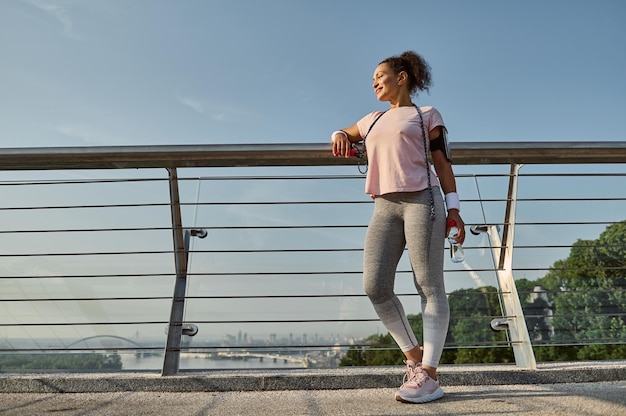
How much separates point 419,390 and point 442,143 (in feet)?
2.93

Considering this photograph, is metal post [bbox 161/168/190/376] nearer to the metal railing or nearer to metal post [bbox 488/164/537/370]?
the metal railing

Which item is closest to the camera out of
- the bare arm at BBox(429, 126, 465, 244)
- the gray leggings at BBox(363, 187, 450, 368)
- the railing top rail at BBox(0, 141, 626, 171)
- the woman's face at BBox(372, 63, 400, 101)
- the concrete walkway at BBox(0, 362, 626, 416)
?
the concrete walkway at BBox(0, 362, 626, 416)

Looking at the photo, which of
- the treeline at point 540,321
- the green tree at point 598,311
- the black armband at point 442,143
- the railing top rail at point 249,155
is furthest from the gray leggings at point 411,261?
the green tree at point 598,311

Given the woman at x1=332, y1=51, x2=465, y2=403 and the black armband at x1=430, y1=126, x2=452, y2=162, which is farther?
the black armband at x1=430, y1=126, x2=452, y2=162

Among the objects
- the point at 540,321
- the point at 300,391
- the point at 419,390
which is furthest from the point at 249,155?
the point at 540,321

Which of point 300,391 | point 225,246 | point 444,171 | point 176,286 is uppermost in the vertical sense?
point 444,171

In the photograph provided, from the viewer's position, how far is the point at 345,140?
197cm

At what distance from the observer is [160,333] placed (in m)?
2.04

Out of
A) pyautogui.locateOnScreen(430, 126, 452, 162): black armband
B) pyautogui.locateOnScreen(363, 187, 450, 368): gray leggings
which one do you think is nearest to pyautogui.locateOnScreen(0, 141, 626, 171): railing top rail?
pyautogui.locateOnScreen(430, 126, 452, 162): black armband

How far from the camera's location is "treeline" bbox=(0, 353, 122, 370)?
208 cm

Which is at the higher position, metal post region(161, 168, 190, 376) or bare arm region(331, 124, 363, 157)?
bare arm region(331, 124, 363, 157)

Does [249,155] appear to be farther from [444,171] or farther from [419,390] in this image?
[419,390]

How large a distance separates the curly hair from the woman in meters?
0.15

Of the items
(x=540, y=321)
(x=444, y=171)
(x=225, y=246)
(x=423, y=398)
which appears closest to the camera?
(x=423, y=398)
